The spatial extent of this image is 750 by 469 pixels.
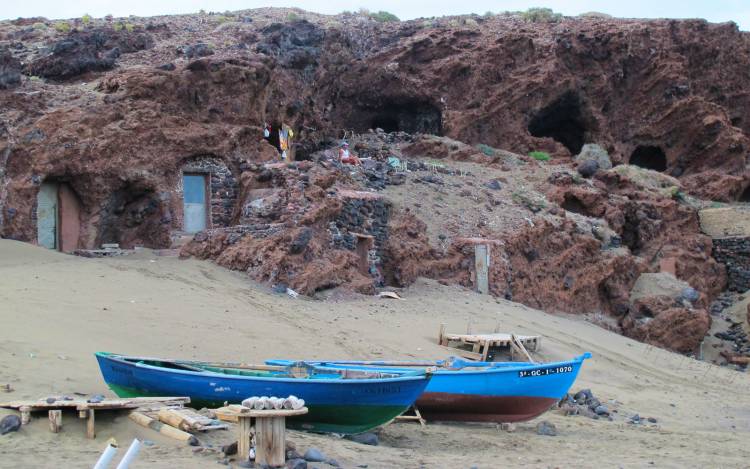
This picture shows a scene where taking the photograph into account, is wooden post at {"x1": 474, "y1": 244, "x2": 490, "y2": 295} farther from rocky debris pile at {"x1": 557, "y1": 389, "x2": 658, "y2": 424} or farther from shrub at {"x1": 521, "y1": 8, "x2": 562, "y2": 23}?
shrub at {"x1": 521, "y1": 8, "x2": 562, "y2": 23}

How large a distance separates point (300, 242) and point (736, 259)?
769 inches

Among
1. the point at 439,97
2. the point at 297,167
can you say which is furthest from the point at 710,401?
the point at 439,97

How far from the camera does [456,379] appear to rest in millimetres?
11117

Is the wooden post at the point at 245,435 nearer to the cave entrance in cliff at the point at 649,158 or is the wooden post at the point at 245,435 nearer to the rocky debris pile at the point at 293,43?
the rocky debris pile at the point at 293,43

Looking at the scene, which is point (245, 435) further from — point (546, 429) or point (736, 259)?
point (736, 259)

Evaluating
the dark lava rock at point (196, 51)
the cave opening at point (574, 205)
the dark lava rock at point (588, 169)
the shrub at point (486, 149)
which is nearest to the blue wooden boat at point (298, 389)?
the dark lava rock at point (196, 51)

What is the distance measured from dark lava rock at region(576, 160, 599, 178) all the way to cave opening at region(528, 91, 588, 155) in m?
5.02

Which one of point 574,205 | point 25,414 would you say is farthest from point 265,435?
point 574,205

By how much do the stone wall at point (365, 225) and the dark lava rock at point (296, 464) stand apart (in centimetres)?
1197

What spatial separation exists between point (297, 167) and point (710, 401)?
1030 centimetres

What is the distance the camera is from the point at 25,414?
24.9ft

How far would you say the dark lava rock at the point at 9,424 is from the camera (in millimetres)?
7391

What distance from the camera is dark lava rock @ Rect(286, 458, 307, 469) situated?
23.8 ft

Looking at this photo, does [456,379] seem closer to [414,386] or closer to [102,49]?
[414,386]
